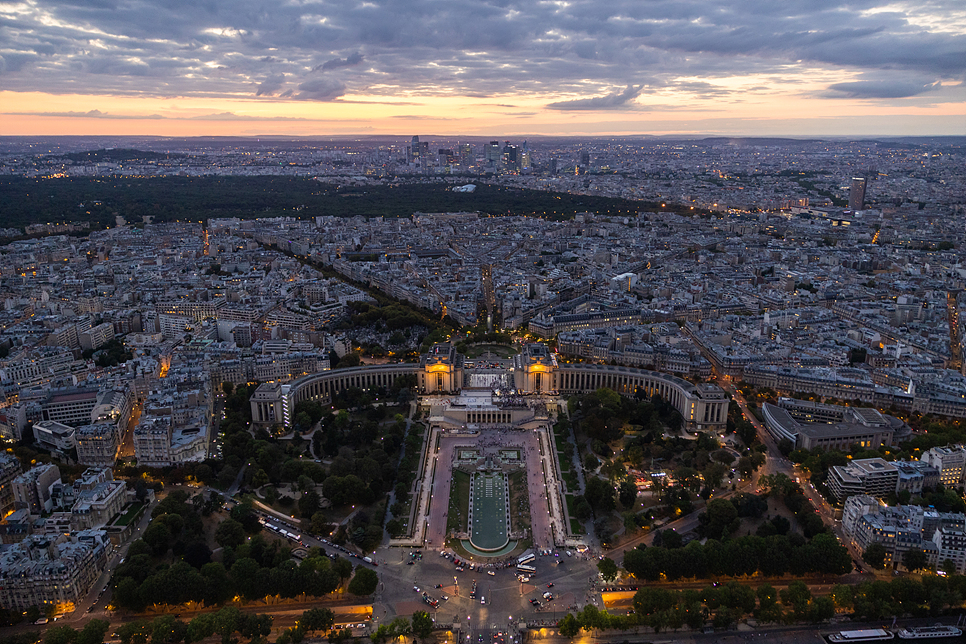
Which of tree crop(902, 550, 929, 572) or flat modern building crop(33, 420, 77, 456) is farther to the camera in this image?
flat modern building crop(33, 420, 77, 456)

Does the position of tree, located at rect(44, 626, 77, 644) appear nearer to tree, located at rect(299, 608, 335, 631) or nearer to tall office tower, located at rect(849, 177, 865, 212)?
tree, located at rect(299, 608, 335, 631)

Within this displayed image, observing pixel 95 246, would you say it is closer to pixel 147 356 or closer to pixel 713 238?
pixel 147 356

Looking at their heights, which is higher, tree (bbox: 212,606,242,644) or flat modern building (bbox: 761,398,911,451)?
flat modern building (bbox: 761,398,911,451)

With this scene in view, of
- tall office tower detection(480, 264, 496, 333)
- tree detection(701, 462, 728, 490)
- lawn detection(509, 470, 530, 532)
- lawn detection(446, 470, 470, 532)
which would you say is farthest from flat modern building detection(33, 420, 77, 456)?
tree detection(701, 462, 728, 490)

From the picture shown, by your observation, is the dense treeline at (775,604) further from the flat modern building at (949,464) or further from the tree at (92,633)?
the tree at (92,633)

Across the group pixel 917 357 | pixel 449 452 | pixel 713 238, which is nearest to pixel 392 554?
pixel 449 452
